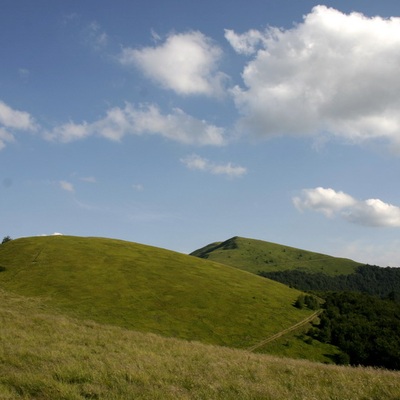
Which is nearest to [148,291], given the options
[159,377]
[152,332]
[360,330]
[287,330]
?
[152,332]

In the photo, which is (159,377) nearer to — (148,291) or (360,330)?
(148,291)

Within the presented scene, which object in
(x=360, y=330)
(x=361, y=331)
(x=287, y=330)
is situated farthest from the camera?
(x=360, y=330)

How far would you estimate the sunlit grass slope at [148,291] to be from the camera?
199ft

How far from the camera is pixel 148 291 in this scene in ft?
246

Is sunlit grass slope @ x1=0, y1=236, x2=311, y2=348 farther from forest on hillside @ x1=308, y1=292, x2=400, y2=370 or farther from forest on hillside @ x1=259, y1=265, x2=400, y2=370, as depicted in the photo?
forest on hillside @ x1=308, y1=292, x2=400, y2=370

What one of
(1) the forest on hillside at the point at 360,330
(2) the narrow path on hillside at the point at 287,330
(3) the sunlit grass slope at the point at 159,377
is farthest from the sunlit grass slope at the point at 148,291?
(3) the sunlit grass slope at the point at 159,377

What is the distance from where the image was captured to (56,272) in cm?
7912

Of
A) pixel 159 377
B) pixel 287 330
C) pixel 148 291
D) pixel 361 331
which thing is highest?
pixel 159 377

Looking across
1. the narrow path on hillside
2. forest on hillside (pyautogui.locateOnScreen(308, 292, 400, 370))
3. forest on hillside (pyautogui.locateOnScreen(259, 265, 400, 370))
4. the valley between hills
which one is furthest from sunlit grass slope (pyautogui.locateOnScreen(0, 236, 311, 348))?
forest on hillside (pyautogui.locateOnScreen(308, 292, 400, 370))

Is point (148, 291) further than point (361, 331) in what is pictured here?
No

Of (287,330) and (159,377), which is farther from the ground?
(159,377)

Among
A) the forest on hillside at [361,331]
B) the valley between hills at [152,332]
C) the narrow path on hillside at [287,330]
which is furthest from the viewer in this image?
the forest on hillside at [361,331]

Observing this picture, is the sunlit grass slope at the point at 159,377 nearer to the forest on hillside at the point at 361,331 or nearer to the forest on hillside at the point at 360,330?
the forest on hillside at the point at 360,330

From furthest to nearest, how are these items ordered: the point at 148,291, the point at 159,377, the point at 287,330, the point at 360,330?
1. the point at 360,330
2. the point at 148,291
3. the point at 287,330
4. the point at 159,377
